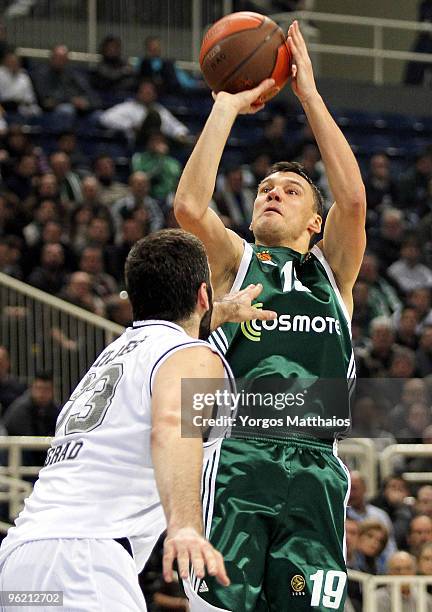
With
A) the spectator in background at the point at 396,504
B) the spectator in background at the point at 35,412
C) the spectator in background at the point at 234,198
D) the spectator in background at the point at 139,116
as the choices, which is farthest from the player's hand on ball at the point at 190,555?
the spectator in background at the point at 139,116

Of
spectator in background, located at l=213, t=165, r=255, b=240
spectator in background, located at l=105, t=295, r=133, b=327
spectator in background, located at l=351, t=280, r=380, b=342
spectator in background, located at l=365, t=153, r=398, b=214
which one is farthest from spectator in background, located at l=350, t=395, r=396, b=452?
Result: spectator in background, located at l=365, t=153, r=398, b=214

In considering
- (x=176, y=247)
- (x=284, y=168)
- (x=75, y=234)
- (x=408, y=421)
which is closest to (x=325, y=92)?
(x=75, y=234)

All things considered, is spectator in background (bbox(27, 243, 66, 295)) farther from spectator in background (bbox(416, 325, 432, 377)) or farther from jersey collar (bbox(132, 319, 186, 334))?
jersey collar (bbox(132, 319, 186, 334))

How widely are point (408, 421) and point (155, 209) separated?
386cm

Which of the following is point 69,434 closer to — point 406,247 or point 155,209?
point 155,209

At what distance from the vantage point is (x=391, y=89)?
18250mm

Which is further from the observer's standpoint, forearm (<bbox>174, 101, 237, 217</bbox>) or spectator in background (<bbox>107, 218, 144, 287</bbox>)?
spectator in background (<bbox>107, 218, 144, 287</bbox>)

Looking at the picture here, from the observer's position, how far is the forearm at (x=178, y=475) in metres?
3.56

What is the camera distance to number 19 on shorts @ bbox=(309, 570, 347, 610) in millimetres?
4988

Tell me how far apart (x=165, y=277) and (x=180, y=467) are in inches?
26.9

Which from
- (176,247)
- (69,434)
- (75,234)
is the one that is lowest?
(69,434)

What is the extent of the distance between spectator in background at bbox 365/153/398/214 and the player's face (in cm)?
979

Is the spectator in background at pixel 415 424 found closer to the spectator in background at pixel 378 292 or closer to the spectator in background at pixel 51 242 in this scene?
the spectator in background at pixel 378 292

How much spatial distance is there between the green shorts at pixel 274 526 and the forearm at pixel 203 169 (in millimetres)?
971
